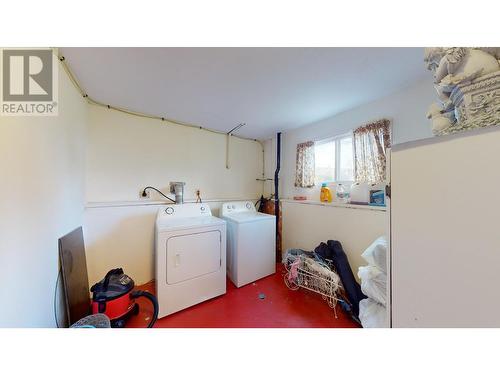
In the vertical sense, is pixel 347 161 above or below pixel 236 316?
above

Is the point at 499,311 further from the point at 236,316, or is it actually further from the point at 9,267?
the point at 9,267

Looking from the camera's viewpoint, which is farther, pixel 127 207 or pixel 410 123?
pixel 127 207

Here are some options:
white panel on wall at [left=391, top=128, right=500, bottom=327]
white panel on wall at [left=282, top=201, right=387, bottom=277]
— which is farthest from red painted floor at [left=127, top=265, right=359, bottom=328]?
white panel on wall at [left=391, top=128, right=500, bottom=327]

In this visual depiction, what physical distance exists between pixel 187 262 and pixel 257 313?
913mm

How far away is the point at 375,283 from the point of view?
4.59 ft

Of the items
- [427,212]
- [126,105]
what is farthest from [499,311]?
[126,105]

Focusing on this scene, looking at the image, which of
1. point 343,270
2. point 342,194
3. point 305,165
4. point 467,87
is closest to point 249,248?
point 343,270

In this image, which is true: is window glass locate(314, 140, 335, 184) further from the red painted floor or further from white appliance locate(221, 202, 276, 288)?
the red painted floor

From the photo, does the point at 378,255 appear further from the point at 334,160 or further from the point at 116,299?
the point at 116,299

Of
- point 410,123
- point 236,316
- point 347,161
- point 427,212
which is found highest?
point 410,123

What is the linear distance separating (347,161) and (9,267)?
3069mm

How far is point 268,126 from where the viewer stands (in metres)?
2.74

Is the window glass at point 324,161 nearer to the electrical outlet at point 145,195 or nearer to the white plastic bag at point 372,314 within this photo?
the white plastic bag at point 372,314

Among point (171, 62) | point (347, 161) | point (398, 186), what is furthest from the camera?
point (347, 161)
